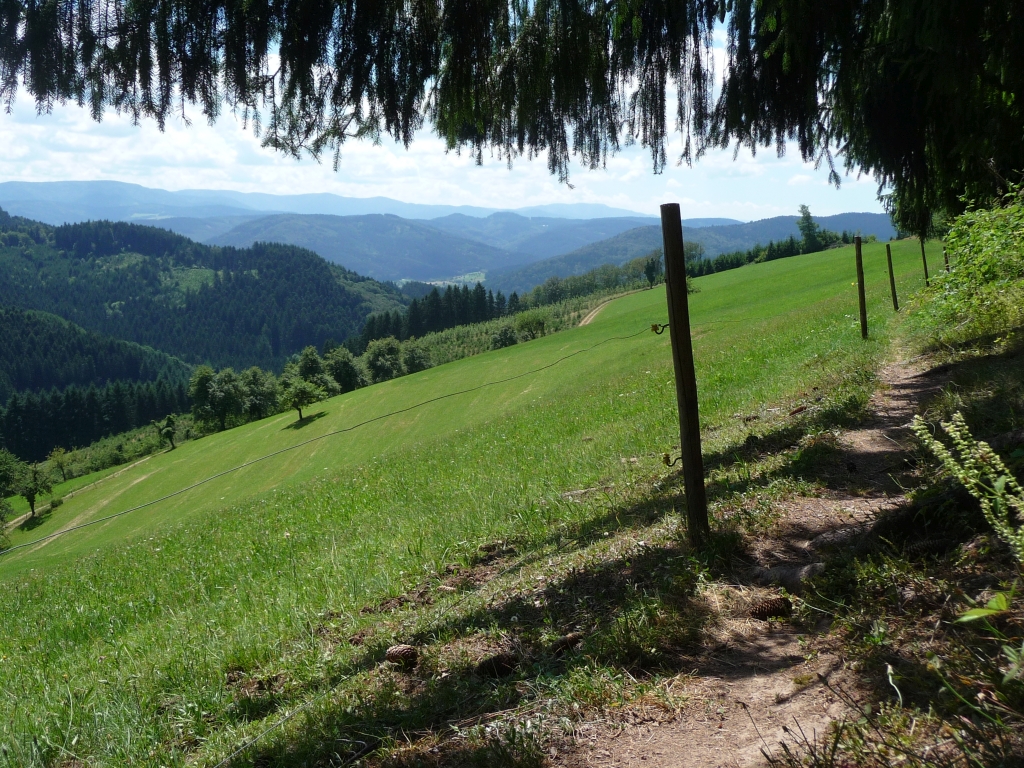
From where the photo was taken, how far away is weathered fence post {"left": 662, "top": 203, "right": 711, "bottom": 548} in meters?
4.27

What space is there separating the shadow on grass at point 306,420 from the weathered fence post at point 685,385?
61.6m

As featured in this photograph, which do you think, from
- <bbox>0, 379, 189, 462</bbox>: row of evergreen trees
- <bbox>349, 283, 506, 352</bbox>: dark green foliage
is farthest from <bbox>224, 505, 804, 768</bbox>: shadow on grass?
<bbox>0, 379, 189, 462</bbox>: row of evergreen trees

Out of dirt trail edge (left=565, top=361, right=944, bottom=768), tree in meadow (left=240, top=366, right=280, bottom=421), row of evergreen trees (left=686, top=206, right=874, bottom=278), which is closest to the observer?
dirt trail edge (left=565, top=361, right=944, bottom=768)

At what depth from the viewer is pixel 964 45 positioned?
4.98 meters

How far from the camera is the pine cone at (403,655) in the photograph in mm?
3698

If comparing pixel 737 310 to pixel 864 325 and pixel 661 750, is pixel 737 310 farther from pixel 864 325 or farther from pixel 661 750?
pixel 661 750

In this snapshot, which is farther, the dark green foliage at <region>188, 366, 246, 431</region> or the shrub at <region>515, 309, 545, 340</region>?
the dark green foliage at <region>188, 366, 246, 431</region>

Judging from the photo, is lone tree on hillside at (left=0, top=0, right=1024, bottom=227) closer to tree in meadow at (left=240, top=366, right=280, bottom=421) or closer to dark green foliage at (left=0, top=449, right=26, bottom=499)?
dark green foliage at (left=0, top=449, right=26, bottom=499)

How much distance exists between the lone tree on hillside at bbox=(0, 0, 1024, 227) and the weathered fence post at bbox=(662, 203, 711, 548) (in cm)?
191

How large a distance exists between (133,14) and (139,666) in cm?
419

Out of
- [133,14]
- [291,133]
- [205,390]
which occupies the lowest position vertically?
[205,390]

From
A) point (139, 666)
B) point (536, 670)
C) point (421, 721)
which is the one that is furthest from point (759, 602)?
point (139, 666)

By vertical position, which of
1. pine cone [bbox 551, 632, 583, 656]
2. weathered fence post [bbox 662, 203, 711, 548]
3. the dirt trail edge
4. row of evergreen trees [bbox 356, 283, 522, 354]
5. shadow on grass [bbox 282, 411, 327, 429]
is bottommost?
shadow on grass [bbox 282, 411, 327, 429]

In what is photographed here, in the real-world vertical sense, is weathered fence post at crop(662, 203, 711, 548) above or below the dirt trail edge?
above
